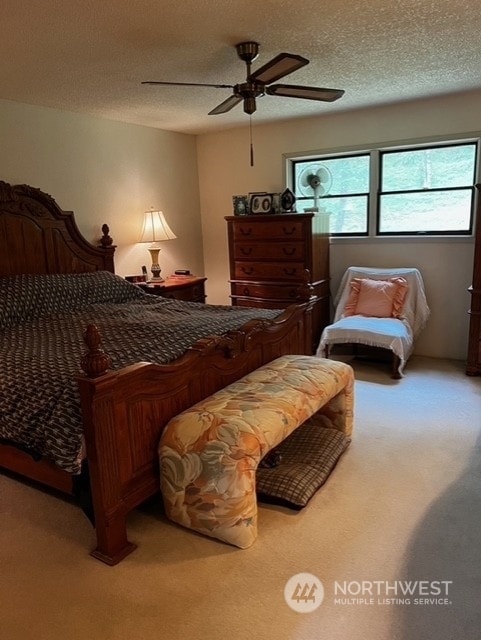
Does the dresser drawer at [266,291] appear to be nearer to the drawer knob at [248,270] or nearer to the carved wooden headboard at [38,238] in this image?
the drawer knob at [248,270]

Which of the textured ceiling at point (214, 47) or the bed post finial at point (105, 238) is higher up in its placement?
the textured ceiling at point (214, 47)

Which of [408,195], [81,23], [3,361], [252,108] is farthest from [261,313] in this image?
[408,195]

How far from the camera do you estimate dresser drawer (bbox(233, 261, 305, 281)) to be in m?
4.57

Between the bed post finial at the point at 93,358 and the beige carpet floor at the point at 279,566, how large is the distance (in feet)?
2.76

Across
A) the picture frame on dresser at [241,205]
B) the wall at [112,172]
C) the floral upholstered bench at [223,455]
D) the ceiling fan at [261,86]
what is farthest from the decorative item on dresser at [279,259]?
the floral upholstered bench at [223,455]

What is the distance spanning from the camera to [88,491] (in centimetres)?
207

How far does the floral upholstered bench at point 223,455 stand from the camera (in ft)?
6.35

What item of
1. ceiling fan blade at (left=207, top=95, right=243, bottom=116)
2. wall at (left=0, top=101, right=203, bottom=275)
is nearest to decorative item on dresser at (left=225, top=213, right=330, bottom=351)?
wall at (left=0, top=101, right=203, bottom=275)

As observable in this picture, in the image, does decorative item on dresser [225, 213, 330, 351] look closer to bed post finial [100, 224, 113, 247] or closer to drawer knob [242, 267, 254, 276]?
drawer knob [242, 267, 254, 276]

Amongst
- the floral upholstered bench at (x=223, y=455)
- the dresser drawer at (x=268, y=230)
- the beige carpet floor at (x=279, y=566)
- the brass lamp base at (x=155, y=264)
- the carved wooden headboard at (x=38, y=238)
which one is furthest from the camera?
the brass lamp base at (x=155, y=264)

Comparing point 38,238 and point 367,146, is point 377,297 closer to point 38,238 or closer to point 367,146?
point 367,146

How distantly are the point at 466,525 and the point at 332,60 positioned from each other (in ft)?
9.06

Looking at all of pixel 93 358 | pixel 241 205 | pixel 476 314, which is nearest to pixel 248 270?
pixel 241 205

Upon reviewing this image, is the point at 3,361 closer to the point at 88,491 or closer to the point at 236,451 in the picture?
the point at 88,491
